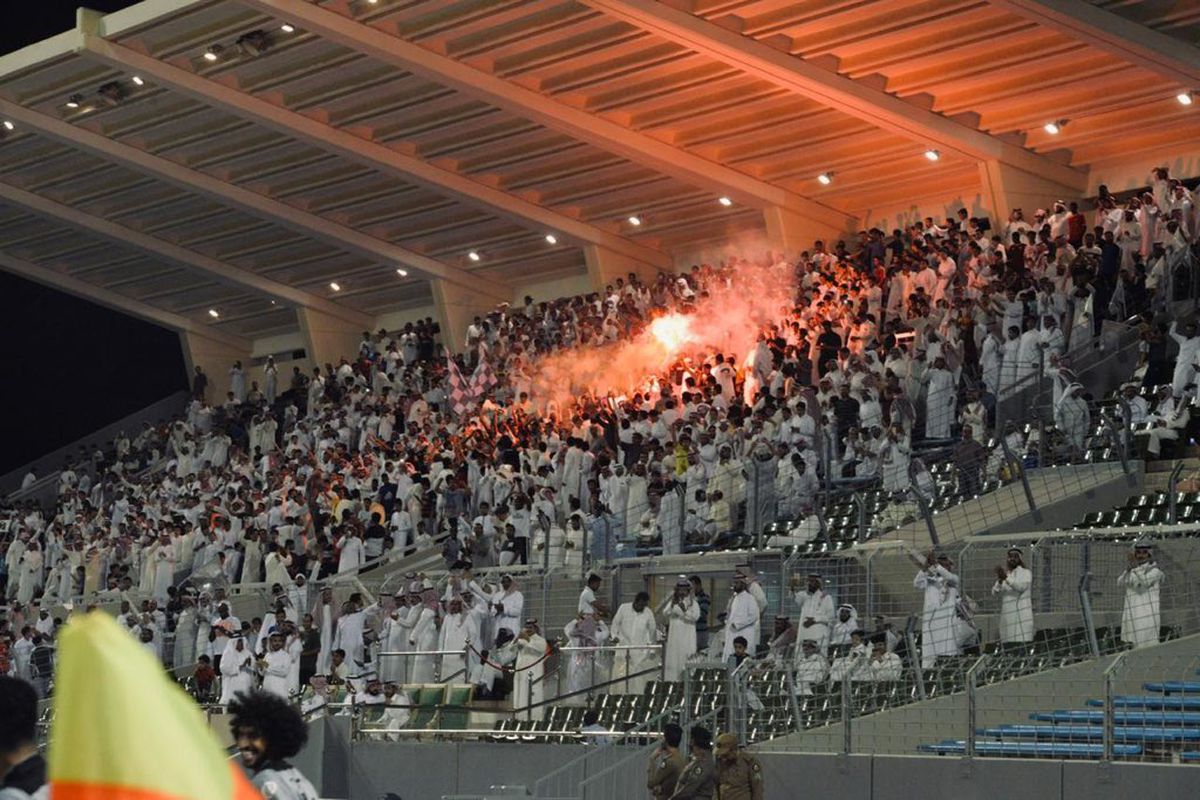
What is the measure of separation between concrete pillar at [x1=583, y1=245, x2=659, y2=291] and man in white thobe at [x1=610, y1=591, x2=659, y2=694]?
52.4 ft

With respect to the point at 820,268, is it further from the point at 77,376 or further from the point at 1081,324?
the point at 77,376

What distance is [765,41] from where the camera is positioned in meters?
26.3

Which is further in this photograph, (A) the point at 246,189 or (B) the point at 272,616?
(A) the point at 246,189

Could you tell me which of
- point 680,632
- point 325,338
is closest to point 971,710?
point 680,632

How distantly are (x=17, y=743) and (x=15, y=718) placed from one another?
53mm

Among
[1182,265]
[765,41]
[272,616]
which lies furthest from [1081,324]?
[272,616]

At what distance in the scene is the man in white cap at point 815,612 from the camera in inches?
691

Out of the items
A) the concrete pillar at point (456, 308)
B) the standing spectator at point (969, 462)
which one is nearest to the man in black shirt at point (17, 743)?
the standing spectator at point (969, 462)

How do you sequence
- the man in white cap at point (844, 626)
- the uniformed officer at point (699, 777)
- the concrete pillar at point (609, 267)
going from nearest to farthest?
the uniformed officer at point (699, 777), the man in white cap at point (844, 626), the concrete pillar at point (609, 267)

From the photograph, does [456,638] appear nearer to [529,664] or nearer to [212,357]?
[529,664]

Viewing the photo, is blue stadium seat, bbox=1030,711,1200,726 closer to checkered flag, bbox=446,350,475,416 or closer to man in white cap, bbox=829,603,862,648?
man in white cap, bbox=829,603,862,648

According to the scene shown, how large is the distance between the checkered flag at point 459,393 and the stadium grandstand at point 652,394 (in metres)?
0.23

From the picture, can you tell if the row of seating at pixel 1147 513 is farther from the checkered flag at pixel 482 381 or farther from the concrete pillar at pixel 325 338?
the concrete pillar at pixel 325 338

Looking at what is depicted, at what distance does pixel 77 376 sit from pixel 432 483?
65.3 feet
